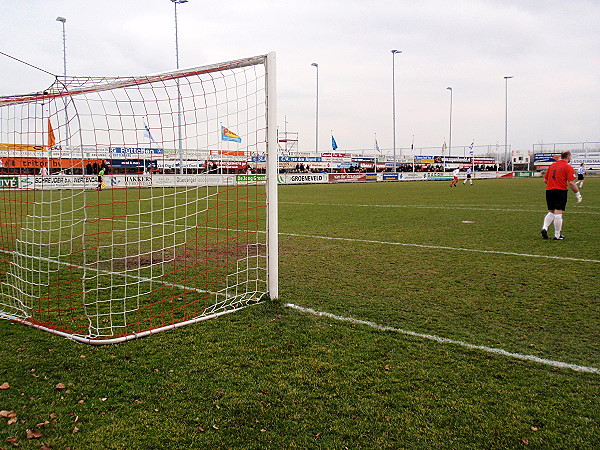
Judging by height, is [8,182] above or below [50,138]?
below

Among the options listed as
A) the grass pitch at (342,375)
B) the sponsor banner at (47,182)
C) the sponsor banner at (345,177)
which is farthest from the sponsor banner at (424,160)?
the grass pitch at (342,375)

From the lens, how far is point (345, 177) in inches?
1742

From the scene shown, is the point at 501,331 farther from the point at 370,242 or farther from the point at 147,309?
the point at 370,242

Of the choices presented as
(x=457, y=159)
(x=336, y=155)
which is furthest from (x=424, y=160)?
(x=336, y=155)

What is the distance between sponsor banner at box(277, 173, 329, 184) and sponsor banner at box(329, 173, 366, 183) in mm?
760

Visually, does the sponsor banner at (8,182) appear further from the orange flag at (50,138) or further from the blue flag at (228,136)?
the blue flag at (228,136)

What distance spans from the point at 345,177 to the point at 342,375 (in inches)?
1625

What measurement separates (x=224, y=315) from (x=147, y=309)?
0.89 metres

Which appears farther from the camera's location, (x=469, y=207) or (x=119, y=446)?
(x=469, y=207)

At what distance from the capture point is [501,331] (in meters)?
4.48

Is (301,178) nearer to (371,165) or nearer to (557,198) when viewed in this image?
(371,165)

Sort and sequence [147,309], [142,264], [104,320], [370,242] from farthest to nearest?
1. [370,242]
2. [142,264]
3. [147,309]
4. [104,320]

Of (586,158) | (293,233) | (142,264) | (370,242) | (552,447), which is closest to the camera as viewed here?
(552,447)

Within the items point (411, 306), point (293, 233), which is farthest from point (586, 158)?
point (411, 306)
